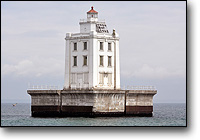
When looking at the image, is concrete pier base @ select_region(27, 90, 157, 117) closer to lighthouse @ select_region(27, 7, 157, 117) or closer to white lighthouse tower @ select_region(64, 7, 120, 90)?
lighthouse @ select_region(27, 7, 157, 117)

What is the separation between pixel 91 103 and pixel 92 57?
4217 millimetres

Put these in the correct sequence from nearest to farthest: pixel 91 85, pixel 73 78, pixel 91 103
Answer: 1. pixel 91 103
2. pixel 91 85
3. pixel 73 78

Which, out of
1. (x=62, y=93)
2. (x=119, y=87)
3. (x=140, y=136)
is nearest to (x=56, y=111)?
(x=62, y=93)

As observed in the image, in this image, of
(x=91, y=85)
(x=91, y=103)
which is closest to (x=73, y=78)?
(x=91, y=85)

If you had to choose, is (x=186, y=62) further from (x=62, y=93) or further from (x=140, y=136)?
(x=62, y=93)

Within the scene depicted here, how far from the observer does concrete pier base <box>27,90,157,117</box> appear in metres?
47.3

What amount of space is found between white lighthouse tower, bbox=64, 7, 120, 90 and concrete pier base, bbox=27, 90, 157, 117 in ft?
5.52

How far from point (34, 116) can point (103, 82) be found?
6.53 meters

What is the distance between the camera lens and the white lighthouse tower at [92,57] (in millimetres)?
49438

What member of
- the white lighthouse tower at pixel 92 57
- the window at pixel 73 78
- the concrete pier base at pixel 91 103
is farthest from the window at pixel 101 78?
the window at pixel 73 78

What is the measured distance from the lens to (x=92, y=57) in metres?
49.3

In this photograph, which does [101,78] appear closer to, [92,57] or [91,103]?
[92,57]

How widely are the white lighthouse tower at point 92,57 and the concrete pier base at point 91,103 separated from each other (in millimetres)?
1683
